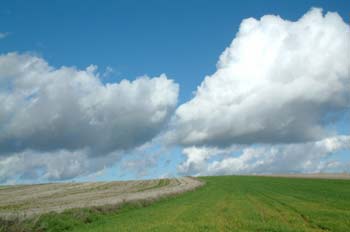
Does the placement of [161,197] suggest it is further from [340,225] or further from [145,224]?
[340,225]

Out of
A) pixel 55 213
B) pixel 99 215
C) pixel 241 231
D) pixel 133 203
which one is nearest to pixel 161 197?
pixel 133 203

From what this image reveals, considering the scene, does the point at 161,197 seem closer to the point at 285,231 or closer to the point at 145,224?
the point at 145,224

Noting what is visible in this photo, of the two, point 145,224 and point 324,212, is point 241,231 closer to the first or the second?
point 145,224

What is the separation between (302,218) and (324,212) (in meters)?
3.71

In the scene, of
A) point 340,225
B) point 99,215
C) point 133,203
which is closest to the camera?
point 340,225

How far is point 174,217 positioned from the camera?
32656 millimetres

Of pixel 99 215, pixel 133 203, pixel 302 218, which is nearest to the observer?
pixel 302 218

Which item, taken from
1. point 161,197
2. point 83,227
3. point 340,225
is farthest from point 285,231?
point 161,197

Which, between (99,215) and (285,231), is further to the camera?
(99,215)

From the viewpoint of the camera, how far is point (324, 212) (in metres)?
31.5

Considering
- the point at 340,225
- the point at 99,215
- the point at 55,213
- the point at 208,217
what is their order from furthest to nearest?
the point at 99,215 → the point at 55,213 → the point at 208,217 → the point at 340,225

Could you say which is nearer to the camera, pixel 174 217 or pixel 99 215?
pixel 174 217

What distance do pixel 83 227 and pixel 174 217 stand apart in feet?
21.7

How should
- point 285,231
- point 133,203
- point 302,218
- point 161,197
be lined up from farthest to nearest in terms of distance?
point 161,197, point 133,203, point 302,218, point 285,231
